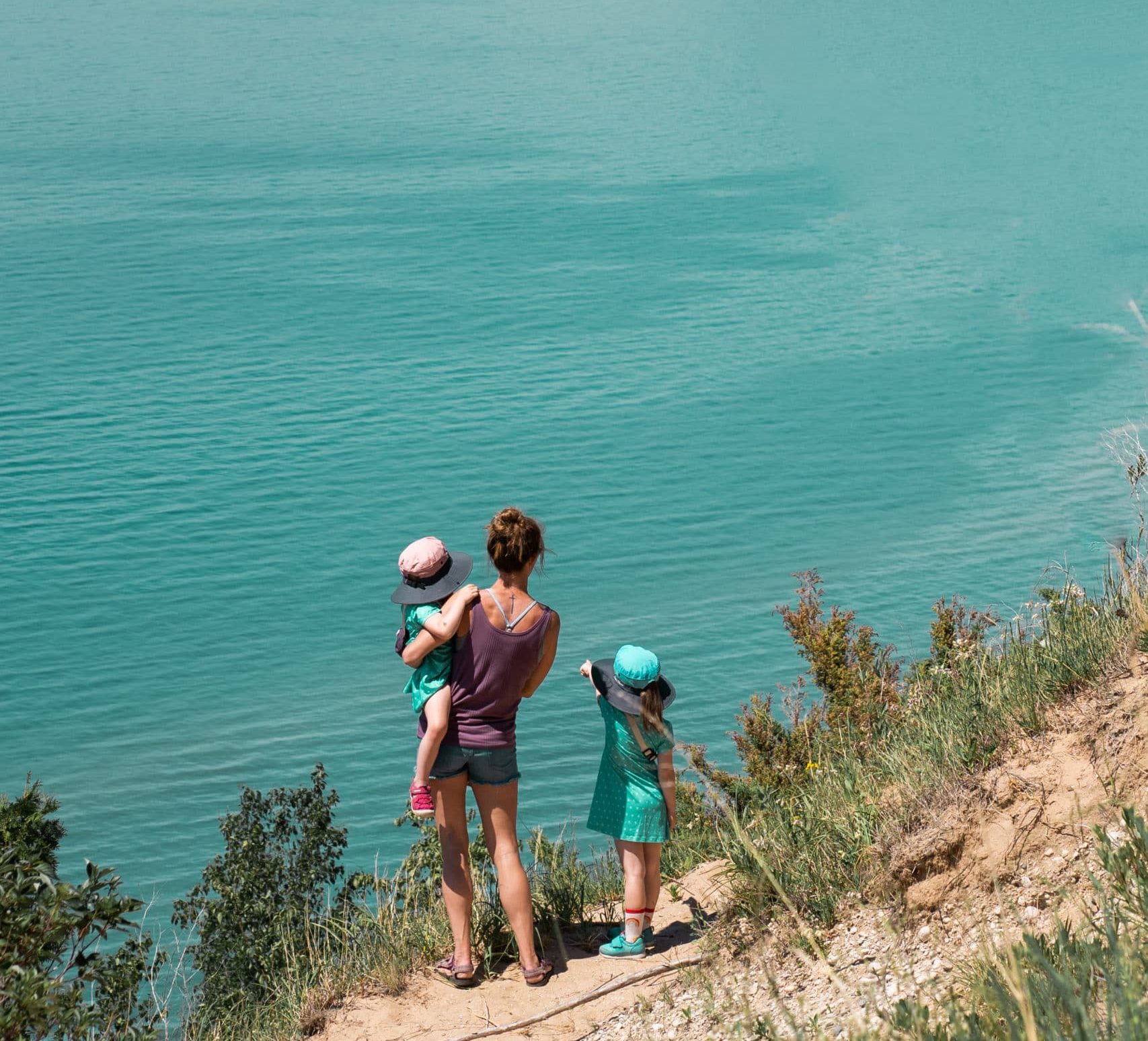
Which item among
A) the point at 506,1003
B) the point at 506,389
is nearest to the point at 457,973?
the point at 506,1003

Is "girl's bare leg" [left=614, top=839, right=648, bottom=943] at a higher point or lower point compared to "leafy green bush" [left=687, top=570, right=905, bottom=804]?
lower

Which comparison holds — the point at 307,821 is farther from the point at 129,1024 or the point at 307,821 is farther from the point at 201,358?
the point at 201,358

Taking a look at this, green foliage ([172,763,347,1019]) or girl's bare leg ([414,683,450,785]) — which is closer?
girl's bare leg ([414,683,450,785])

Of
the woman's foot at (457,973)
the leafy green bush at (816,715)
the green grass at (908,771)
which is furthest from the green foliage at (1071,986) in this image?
the leafy green bush at (816,715)

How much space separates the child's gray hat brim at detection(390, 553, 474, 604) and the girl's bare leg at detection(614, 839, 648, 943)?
127 cm

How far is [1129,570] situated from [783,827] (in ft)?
6.81

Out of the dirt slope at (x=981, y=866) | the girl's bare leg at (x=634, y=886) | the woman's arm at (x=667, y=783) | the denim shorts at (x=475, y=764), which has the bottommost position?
the dirt slope at (x=981, y=866)

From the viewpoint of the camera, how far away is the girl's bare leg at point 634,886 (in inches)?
215

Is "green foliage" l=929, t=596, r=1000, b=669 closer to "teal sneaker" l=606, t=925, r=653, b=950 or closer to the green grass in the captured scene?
the green grass

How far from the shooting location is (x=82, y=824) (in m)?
23.8

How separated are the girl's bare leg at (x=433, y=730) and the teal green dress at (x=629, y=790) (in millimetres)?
689

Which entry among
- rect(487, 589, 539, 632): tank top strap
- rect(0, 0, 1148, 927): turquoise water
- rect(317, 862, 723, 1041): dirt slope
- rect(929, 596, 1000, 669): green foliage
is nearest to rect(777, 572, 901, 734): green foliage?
rect(929, 596, 1000, 669): green foliage

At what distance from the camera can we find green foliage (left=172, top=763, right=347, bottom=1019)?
251 inches

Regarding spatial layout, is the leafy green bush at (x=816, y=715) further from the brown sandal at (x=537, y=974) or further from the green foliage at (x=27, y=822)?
the green foliage at (x=27, y=822)
